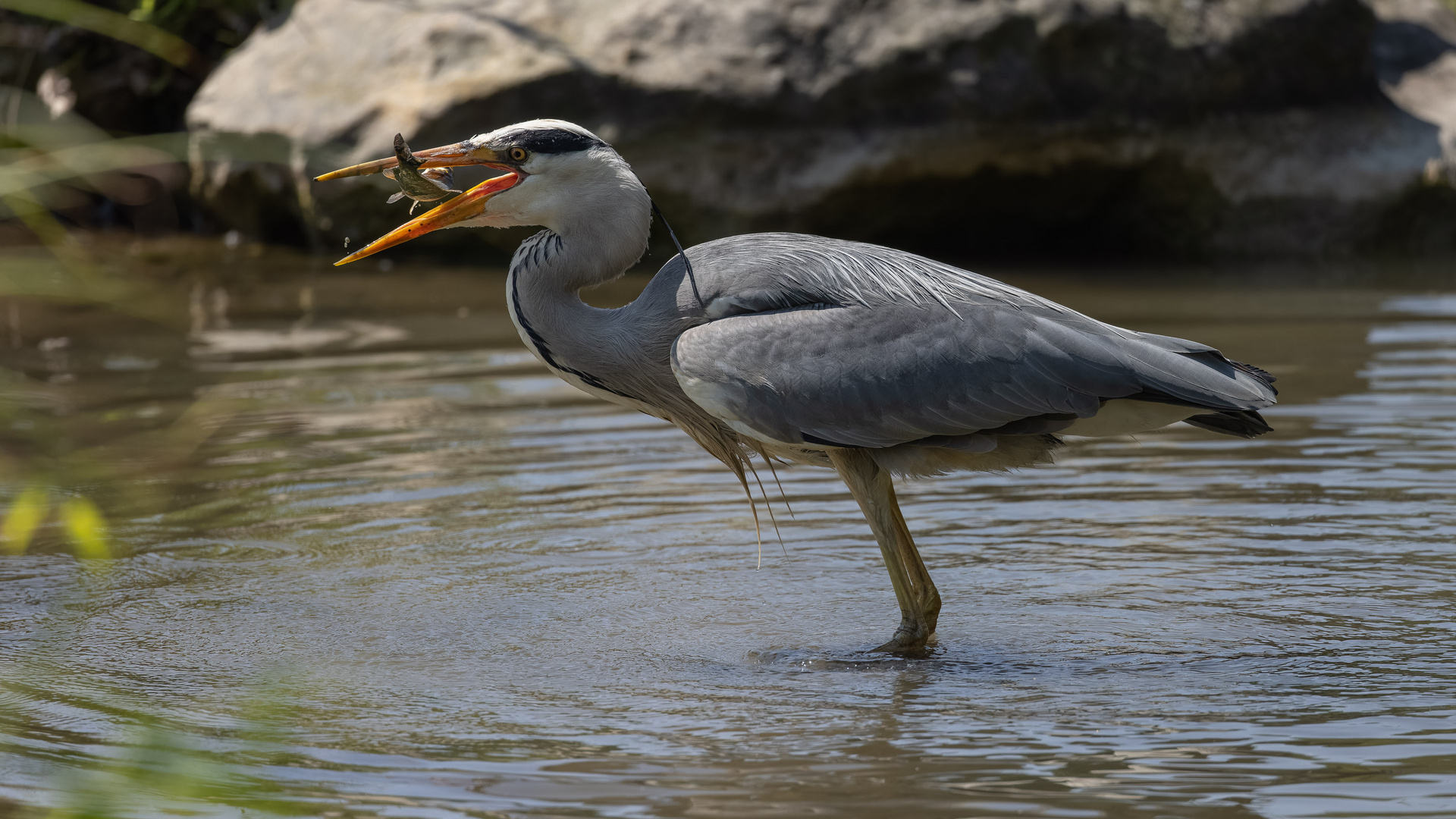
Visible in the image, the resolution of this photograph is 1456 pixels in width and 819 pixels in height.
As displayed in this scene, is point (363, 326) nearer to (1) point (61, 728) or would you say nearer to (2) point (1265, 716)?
(1) point (61, 728)

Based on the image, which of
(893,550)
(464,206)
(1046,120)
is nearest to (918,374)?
(893,550)

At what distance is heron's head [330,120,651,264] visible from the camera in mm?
5008

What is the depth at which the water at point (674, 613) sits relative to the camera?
12.3 ft

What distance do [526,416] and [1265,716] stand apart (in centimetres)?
476

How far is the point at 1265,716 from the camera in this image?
4152 mm

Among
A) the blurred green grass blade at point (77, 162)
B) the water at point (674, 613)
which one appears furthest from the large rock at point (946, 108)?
the blurred green grass blade at point (77, 162)

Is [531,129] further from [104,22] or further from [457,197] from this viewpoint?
[104,22]

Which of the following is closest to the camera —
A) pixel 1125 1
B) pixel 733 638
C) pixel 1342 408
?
pixel 733 638

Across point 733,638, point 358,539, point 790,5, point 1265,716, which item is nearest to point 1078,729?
point 1265,716

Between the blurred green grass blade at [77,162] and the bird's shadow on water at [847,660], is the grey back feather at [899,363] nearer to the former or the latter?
the bird's shadow on water at [847,660]

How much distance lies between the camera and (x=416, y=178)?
5066mm

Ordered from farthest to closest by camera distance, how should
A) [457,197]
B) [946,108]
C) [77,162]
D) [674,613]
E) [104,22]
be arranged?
[946,108], [674,613], [457,197], [77,162], [104,22]

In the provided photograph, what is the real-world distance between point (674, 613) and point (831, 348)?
111 cm

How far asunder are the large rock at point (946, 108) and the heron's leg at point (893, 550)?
22.3 ft
